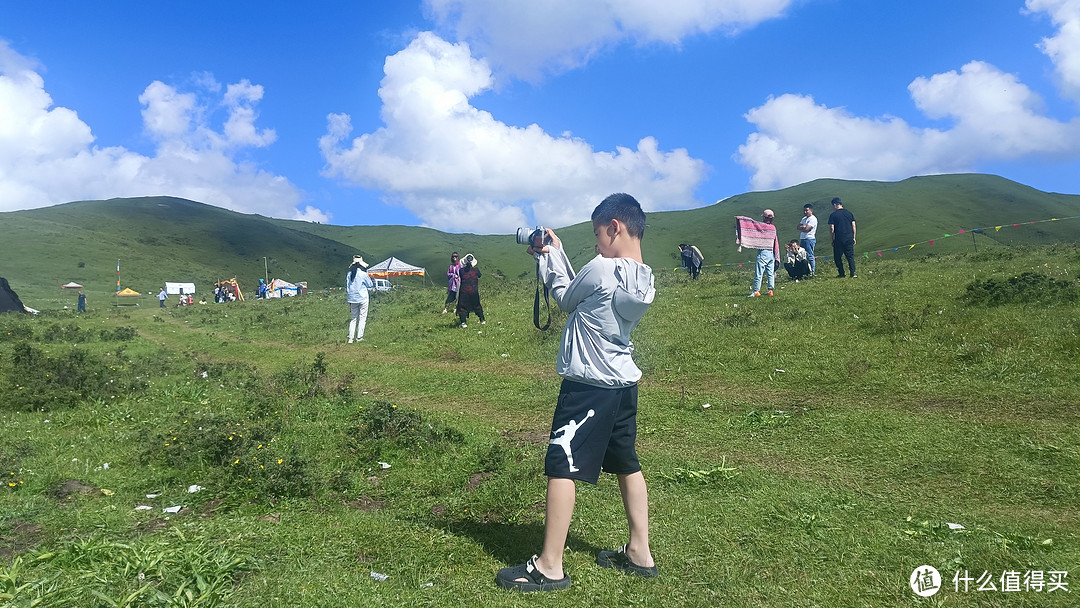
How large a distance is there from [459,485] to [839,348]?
9073 mm

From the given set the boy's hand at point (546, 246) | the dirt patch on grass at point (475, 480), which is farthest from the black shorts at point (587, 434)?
the dirt patch on grass at point (475, 480)

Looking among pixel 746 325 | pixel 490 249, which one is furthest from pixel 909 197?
pixel 746 325

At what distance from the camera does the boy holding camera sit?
4293mm

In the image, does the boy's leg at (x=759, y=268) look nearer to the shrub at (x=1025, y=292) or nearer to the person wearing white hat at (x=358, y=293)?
the shrub at (x=1025, y=292)

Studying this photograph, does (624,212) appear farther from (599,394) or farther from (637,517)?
(637,517)

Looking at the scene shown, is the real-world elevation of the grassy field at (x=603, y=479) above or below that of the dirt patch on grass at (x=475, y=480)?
above

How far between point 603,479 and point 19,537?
567cm

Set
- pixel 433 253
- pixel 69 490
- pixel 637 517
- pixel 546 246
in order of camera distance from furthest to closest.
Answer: pixel 433 253, pixel 69 490, pixel 546 246, pixel 637 517

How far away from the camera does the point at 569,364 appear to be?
444cm

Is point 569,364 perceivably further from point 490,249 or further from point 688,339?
point 490,249

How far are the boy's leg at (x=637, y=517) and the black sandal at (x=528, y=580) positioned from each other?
57cm

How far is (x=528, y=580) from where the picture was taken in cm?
432

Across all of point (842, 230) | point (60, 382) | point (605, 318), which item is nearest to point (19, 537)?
point (605, 318)

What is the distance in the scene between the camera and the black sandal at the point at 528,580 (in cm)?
429
